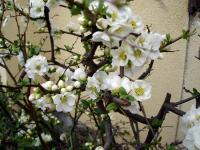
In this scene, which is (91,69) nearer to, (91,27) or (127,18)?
(91,27)

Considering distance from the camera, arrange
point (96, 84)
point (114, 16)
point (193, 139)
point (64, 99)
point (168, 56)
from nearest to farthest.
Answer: point (114, 16), point (193, 139), point (96, 84), point (64, 99), point (168, 56)

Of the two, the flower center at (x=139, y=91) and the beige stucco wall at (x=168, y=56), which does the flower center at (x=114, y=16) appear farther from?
the beige stucco wall at (x=168, y=56)

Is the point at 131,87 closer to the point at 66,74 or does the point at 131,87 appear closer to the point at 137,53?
the point at 137,53

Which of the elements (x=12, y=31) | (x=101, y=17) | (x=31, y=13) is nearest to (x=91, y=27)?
(x=101, y=17)

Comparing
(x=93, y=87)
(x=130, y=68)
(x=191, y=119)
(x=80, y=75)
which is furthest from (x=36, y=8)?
(x=191, y=119)

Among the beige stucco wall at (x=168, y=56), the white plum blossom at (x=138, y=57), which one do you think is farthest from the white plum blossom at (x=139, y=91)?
the beige stucco wall at (x=168, y=56)
